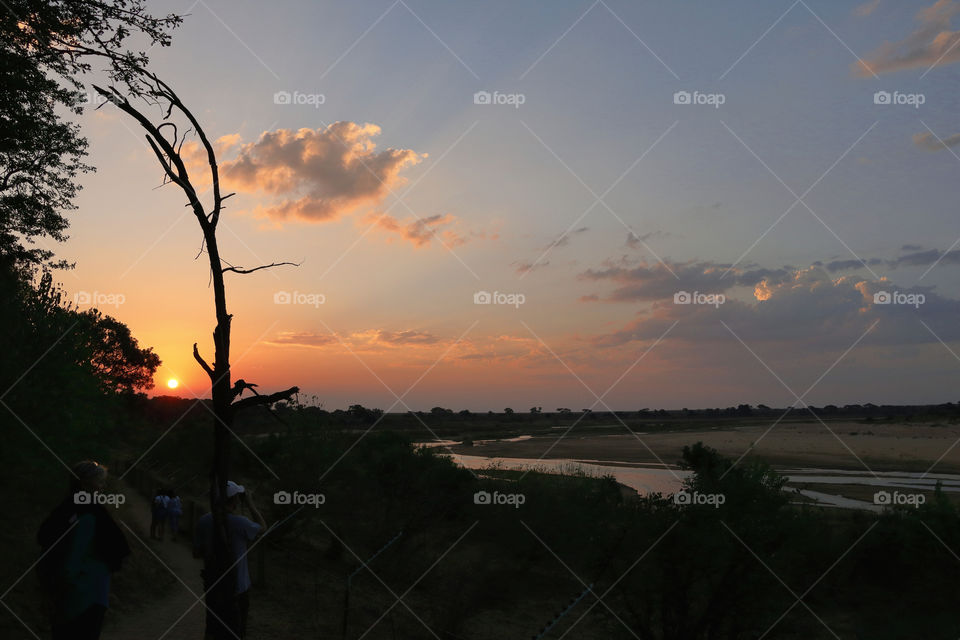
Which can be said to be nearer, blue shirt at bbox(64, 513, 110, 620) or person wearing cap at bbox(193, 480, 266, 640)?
blue shirt at bbox(64, 513, 110, 620)

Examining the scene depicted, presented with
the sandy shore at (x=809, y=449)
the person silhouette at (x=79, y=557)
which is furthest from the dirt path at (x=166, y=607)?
the sandy shore at (x=809, y=449)

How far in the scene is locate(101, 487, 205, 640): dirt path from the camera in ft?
48.6

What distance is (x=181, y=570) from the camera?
21.0 m

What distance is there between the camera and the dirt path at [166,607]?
14812mm

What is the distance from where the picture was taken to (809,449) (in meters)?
78.6

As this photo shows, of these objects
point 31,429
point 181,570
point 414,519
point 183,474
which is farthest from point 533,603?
point 183,474

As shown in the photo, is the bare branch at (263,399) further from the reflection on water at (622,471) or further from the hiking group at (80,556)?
the reflection on water at (622,471)

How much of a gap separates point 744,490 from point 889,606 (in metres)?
13.5

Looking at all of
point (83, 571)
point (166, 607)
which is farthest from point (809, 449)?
point (83, 571)

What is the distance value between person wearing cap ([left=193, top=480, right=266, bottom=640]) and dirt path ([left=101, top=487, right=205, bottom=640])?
10.1 meters

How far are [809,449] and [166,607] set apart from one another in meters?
79.3

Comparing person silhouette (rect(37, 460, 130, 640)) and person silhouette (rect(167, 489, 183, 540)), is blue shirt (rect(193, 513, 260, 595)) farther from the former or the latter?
person silhouette (rect(167, 489, 183, 540))

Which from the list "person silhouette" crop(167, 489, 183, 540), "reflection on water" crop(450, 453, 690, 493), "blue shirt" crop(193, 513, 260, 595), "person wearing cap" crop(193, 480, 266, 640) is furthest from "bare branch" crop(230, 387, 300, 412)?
"reflection on water" crop(450, 453, 690, 493)

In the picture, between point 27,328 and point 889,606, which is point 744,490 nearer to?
point 889,606
